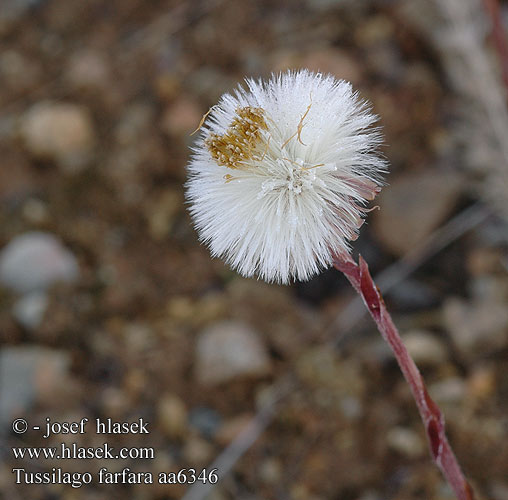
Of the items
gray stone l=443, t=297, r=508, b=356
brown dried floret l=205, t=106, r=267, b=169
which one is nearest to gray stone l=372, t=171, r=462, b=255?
gray stone l=443, t=297, r=508, b=356

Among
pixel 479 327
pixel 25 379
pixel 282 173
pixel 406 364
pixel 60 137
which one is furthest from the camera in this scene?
pixel 60 137

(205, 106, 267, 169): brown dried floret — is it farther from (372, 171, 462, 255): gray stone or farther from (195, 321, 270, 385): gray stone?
(372, 171, 462, 255): gray stone

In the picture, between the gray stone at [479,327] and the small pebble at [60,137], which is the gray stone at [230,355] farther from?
the small pebble at [60,137]

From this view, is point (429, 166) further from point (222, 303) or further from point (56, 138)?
point (56, 138)

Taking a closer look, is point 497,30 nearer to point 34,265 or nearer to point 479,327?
point 479,327

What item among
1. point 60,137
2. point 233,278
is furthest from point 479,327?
point 60,137

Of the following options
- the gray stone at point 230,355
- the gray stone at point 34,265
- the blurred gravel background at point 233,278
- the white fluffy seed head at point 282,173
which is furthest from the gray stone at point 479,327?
the gray stone at point 34,265
